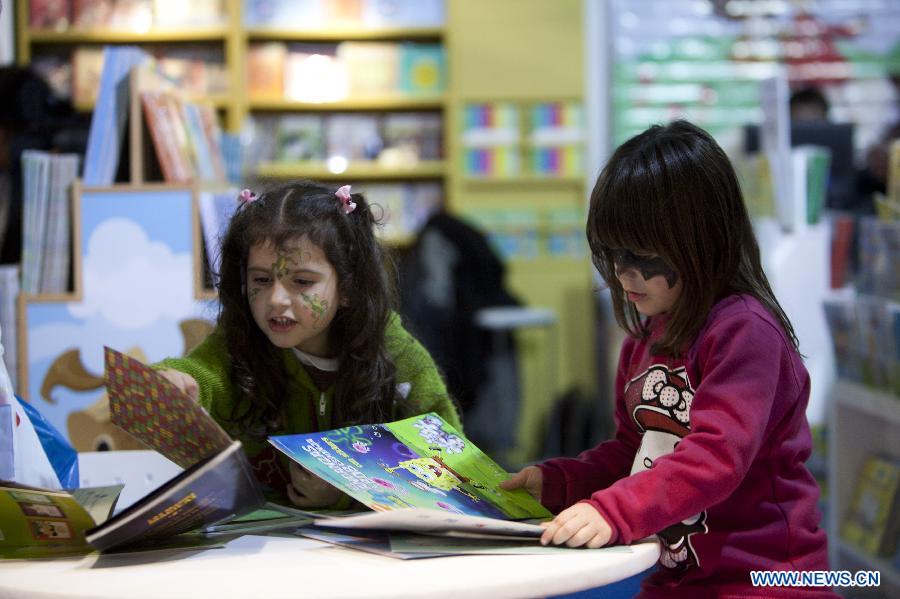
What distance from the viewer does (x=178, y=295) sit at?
2561mm

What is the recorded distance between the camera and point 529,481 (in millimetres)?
1361

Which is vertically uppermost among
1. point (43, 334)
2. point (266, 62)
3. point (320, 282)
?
point (266, 62)

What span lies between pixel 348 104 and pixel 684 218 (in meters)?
4.54

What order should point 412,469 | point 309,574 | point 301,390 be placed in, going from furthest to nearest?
point 301,390 < point 412,469 < point 309,574

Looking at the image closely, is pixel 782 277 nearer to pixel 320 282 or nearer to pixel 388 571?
pixel 320 282

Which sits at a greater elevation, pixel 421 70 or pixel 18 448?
pixel 421 70

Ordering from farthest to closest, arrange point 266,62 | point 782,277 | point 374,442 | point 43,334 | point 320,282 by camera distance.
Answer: point 266,62, point 782,277, point 43,334, point 320,282, point 374,442

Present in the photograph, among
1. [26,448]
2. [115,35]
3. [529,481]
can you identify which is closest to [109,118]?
[26,448]

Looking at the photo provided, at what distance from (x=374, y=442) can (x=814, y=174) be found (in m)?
2.80

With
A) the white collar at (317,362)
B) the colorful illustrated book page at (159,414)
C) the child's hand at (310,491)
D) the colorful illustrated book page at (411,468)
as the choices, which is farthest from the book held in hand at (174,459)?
the white collar at (317,362)

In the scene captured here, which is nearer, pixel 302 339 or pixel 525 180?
pixel 302 339

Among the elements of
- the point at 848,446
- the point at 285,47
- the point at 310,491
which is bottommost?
the point at 848,446

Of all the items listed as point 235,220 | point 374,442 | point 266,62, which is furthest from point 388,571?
point 266,62

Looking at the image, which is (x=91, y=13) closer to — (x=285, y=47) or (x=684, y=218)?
(x=285, y=47)
